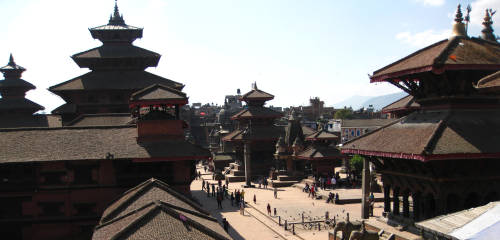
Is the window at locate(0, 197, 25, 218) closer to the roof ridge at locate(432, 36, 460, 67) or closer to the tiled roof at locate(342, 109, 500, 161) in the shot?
the tiled roof at locate(342, 109, 500, 161)

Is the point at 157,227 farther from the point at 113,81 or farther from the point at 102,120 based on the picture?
the point at 113,81

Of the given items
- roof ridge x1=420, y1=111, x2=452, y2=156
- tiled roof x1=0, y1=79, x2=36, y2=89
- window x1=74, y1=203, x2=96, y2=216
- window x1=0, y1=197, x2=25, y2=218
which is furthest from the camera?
tiled roof x1=0, y1=79, x2=36, y2=89

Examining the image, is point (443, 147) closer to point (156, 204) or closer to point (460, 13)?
point (460, 13)

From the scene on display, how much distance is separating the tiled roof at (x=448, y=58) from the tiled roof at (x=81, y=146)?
12337 millimetres

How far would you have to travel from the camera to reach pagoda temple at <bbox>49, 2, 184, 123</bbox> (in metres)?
44.2

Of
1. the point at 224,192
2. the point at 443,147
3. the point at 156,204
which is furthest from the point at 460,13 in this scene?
the point at 224,192

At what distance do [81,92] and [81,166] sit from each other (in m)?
18.9

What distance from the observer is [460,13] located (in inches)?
858

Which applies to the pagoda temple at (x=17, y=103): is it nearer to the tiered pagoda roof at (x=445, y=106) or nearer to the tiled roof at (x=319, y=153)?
the tiled roof at (x=319, y=153)

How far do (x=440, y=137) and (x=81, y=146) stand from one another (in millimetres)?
20691

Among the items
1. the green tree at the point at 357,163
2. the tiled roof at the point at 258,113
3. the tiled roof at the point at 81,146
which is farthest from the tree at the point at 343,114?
the tiled roof at the point at 81,146

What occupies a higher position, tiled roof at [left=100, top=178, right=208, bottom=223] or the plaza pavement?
tiled roof at [left=100, top=178, right=208, bottom=223]

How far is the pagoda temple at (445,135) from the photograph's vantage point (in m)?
18.4

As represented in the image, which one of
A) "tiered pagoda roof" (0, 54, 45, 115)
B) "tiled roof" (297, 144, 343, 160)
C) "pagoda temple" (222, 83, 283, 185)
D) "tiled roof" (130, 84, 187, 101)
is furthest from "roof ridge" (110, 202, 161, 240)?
"pagoda temple" (222, 83, 283, 185)
